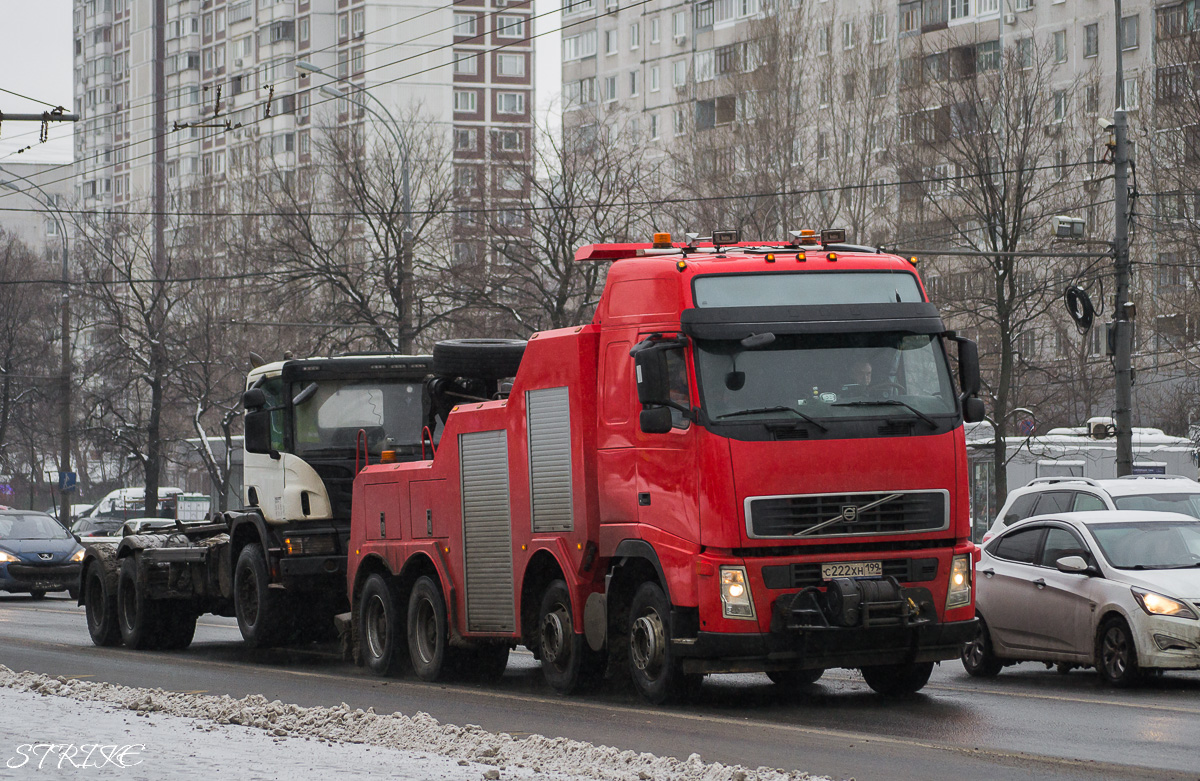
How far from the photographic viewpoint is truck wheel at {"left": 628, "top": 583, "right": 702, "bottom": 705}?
11.8 metres

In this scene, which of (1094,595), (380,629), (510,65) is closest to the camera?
(1094,595)

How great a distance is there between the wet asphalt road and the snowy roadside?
799mm

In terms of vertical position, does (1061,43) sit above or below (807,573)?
above

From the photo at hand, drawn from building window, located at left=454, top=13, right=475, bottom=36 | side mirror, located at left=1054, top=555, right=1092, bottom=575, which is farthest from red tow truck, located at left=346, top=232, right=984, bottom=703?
building window, located at left=454, top=13, right=475, bottom=36

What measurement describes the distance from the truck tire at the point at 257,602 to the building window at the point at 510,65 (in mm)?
94130

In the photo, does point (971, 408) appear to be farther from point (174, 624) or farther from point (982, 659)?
point (174, 624)

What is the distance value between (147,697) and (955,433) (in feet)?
19.0

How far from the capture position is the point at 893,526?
1159cm

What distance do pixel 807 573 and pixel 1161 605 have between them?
11.5 feet

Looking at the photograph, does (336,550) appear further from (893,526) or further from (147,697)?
(893,526)

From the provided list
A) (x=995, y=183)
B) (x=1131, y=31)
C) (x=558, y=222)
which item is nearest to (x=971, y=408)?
(x=995, y=183)

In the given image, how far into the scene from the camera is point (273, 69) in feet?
377

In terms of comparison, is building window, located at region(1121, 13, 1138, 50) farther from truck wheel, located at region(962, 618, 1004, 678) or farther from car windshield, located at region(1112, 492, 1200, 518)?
truck wheel, located at region(962, 618, 1004, 678)

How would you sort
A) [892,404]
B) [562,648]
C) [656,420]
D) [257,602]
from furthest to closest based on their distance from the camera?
[257,602] < [562,648] < [892,404] < [656,420]
